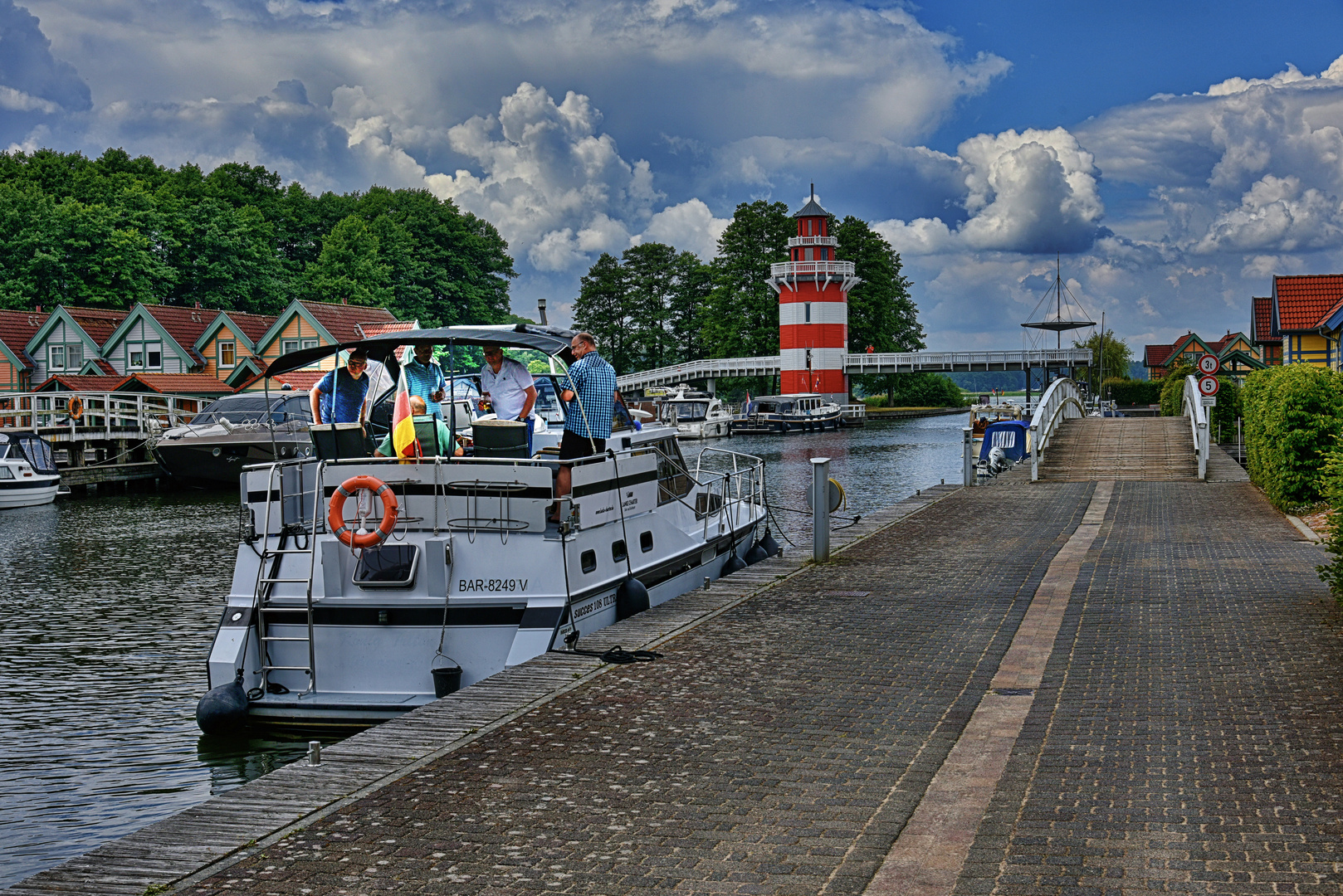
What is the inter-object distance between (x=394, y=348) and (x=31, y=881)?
888cm

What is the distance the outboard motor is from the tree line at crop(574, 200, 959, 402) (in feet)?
294

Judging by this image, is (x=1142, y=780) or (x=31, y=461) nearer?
(x=1142, y=780)

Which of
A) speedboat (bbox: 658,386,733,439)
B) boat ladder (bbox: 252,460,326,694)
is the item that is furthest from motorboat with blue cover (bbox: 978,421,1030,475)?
boat ladder (bbox: 252,460,326,694)

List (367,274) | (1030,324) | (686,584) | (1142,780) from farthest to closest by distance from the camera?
(1030,324) → (367,274) → (686,584) → (1142,780)

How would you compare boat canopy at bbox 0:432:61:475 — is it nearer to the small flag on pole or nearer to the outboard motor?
the small flag on pole

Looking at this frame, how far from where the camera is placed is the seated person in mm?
11742

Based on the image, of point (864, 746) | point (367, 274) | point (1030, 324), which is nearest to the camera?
point (864, 746)

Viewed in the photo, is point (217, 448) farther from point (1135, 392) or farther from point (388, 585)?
point (1135, 392)

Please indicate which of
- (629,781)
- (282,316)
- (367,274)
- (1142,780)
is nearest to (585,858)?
(629,781)

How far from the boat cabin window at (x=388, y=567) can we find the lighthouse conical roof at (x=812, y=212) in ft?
285

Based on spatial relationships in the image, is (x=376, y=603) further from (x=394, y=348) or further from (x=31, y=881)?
(x=31, y=881)

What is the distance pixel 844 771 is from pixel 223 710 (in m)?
6.11

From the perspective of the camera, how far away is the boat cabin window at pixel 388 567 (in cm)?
1109

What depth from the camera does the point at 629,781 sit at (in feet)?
22.4
